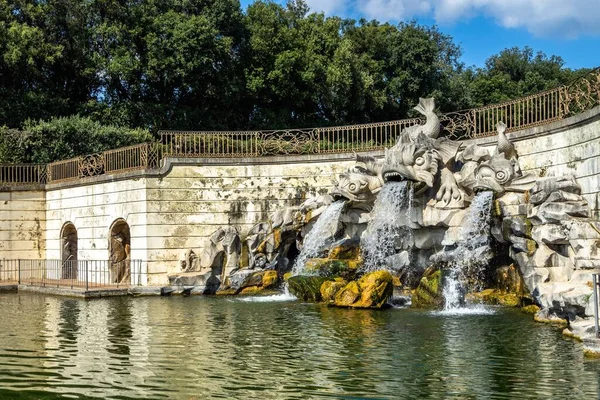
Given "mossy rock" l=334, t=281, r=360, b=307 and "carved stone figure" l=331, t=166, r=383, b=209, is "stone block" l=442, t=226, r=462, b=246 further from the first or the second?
"mossy rock" l=334, t=281, r=360, b=307

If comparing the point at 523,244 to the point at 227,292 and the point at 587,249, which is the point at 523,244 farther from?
the point at 227,292

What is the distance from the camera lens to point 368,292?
61.4 feet

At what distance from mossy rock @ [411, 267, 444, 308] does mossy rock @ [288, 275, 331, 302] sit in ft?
9.04

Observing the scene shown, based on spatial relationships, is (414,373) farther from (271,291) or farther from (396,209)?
(271,291)

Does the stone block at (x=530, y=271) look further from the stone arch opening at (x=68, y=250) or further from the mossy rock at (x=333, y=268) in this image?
the stone arch opening at (x=68, y=250)

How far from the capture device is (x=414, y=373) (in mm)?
10945

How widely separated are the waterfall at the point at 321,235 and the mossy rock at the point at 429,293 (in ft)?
15.5

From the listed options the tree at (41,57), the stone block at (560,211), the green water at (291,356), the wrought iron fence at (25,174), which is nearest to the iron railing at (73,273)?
the wrought iron fence at (25,174)

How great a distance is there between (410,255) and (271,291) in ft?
15.8

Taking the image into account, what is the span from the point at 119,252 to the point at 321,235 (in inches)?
343

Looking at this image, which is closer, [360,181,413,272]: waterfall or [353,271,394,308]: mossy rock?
[353,271,394,308]: mossy rock

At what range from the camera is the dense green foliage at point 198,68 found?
37812 mm

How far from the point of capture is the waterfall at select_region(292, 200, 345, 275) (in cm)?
2320

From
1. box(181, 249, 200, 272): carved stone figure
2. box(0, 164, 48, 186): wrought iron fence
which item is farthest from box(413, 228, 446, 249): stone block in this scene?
box(0, 164, 48, 186): wrought iron fence
